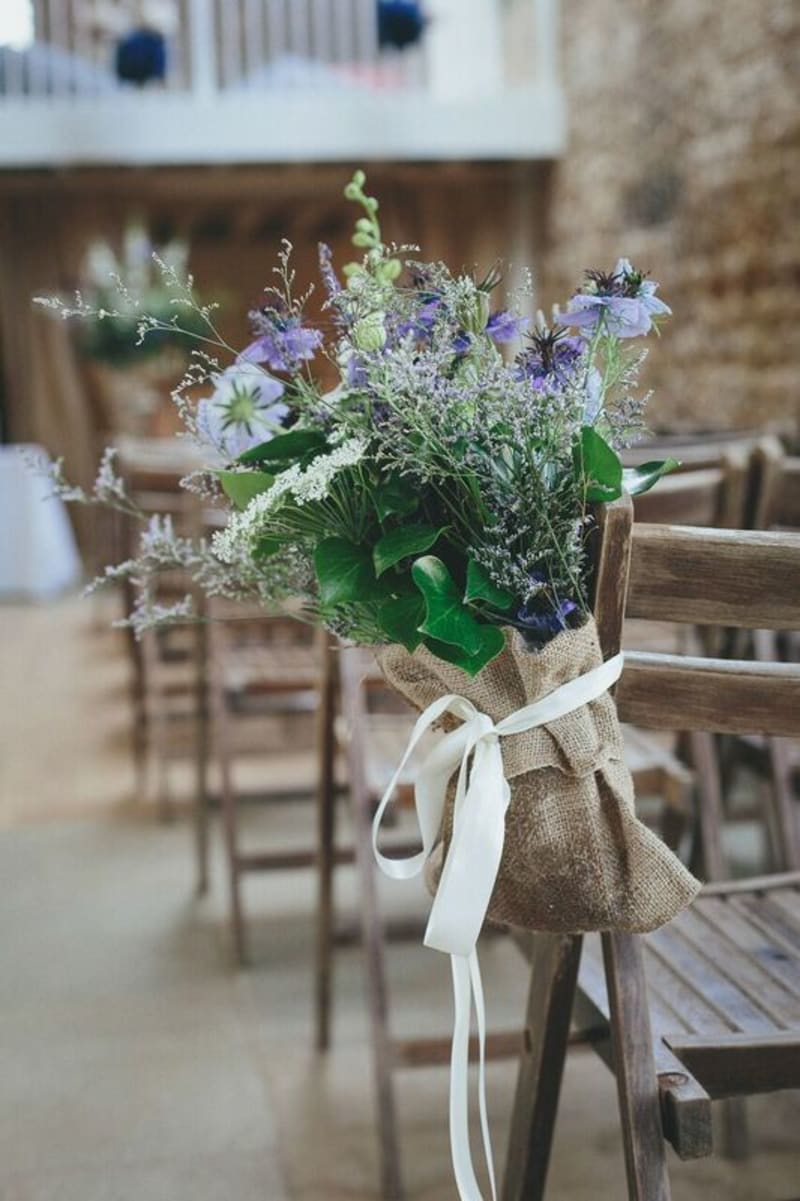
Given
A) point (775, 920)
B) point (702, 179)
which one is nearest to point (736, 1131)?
point (775, 920)

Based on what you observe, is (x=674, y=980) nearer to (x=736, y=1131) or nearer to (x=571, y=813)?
(x=571, y=813)

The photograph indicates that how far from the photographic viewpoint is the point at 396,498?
1.04 m

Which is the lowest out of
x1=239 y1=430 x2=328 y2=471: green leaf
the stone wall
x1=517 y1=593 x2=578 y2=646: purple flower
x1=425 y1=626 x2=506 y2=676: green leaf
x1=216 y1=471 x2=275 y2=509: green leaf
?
x1=425 y1=626 x2=506 y2=676: green leaf

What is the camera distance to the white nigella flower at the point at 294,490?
0.99 m

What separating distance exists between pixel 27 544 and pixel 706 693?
21.4ft

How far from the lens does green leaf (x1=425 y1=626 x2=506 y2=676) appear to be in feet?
3.21

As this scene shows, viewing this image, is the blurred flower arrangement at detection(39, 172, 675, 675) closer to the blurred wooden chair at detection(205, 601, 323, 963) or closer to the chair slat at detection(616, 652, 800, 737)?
the chair slat at detection(616, 652, 800, 737)

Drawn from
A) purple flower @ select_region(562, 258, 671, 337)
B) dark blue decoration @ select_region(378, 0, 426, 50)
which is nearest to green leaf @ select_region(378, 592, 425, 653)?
purple flower @ select_region(562, 258, 671, 337)

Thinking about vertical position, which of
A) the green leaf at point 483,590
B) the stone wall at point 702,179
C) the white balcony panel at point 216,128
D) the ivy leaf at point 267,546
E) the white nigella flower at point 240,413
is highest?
the white balcony panel at point 216,128

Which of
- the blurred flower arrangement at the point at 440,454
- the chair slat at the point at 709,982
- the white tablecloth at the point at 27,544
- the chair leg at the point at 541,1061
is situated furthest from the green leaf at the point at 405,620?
the white tablecloth at the point at 27,544

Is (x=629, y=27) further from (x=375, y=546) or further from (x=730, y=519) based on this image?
(x=375, y=546)

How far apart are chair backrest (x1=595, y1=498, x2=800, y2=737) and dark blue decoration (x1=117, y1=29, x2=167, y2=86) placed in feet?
23.7

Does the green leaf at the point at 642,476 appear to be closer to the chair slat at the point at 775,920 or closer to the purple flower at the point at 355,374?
the purple flower at the point at 355,374

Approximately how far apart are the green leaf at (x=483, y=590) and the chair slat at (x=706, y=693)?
0.12m
